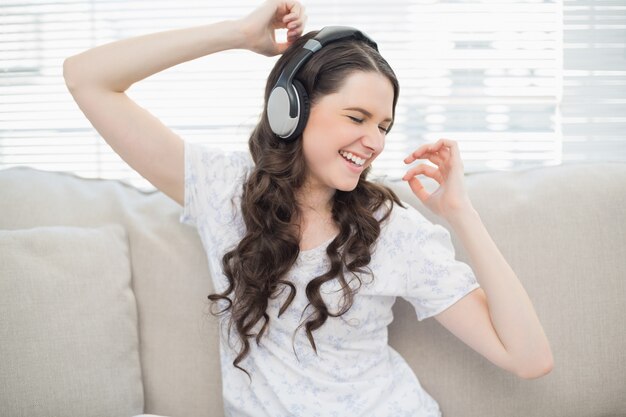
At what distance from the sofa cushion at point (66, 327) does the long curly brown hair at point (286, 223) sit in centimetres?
26

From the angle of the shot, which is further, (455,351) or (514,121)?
(514,121)

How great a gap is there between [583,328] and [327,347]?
626 mm

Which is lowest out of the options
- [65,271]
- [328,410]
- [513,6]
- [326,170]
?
[328,410]

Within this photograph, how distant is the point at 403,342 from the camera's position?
55.5 inches

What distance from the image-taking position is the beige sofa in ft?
4.16

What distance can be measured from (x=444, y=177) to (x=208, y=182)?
0.55 m

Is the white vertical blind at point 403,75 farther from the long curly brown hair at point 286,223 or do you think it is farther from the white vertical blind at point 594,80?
the long curly brown hair at point 286,223

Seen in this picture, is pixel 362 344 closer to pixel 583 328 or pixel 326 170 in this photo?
pixel 326 170

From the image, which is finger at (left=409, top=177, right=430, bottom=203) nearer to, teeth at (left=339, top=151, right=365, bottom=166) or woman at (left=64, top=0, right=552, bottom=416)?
woman at (left=64, top=0, right=552, bottom=416)

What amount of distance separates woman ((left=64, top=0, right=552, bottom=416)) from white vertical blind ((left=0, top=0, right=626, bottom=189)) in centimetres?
59

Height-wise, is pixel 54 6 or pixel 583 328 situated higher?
pixel 54 6

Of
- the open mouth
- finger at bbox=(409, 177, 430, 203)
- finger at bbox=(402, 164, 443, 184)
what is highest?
the open mouth

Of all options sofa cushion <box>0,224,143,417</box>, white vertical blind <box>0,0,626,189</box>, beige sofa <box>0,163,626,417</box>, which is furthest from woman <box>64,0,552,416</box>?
white vertical blind <box>0,0,626,189</box>

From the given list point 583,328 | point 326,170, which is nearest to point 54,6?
point 326,170
